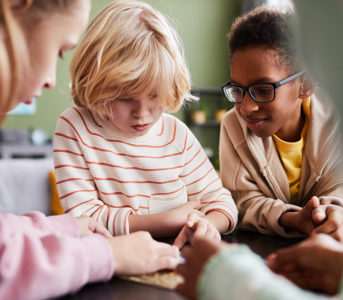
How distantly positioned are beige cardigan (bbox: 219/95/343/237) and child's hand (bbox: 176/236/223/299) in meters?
0.56

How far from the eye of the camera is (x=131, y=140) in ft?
3.76

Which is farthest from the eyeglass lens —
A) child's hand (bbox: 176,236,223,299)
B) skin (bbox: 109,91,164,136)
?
child's hand (bbox: 176,236,223,299)

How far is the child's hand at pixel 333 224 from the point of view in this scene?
83 cm

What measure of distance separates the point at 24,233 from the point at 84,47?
0.61 m

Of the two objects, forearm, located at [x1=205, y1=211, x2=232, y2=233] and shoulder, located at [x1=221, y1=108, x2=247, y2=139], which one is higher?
shoulder, located at [x1=221, y1=108, x2=247, y2=139]

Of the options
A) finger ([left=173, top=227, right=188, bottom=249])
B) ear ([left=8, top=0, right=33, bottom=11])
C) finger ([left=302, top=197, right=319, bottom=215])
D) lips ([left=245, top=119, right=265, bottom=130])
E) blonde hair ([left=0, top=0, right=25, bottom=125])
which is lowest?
finger ([left=173, top=227, right=188, bottom=249])

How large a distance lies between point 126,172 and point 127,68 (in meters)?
0.28

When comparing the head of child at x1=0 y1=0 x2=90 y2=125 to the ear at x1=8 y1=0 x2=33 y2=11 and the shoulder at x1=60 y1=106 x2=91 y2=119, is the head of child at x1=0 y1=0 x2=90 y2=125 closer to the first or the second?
the ear at x1=8 y1=0 x2=33 y2=11

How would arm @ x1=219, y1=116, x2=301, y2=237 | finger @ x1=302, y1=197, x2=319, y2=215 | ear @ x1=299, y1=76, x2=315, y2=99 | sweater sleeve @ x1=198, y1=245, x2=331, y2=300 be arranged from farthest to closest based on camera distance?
ear @ x1=299, y1=76, x2=315, y2=99
arm @ x1=219, y1=116, x2=301, y2=237
finger @ x1=302, y1=197, x2=319, y2=215
sweater sleeve @ x1=198, y1=245, x2=331, y2=300

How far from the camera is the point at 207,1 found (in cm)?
551

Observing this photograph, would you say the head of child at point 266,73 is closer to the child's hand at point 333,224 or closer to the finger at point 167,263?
the child's hand at point 333,224

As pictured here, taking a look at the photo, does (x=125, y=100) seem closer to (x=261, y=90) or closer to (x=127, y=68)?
(x=127, y=68)

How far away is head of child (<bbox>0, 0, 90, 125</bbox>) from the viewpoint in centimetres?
61

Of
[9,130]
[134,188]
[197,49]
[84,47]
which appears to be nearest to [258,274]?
[134,188]
